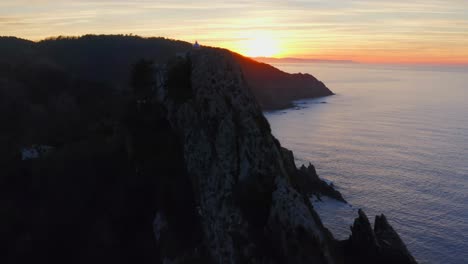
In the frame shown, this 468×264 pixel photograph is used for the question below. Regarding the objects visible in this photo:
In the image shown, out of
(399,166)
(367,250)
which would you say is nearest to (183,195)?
(367,250)

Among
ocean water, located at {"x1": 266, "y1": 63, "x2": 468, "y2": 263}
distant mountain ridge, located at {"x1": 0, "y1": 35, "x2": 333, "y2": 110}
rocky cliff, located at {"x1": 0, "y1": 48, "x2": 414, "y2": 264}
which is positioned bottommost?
ocean water, located at {"x1": 266, "y1": 63, "x2": 468, "y2": 263}

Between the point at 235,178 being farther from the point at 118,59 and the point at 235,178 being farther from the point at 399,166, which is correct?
the point at 118,59

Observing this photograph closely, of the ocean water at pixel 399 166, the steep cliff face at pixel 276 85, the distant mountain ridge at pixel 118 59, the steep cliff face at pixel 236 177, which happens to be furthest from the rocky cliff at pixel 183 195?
the steep cliff face at pixel 276 85

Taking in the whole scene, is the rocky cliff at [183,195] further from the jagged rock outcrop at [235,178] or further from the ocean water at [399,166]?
the ocean water at [399,166]

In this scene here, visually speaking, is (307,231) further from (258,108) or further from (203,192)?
(258,108)

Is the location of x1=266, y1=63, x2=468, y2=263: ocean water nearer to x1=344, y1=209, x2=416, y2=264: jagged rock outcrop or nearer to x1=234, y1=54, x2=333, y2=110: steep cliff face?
x1=344, y1=209, x2=416, y2=264: jagged rock outcrop

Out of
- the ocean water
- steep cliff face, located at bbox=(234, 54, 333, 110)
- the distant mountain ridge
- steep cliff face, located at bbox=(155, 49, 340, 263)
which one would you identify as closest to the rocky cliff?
steep cliff face, located at bbox=(155, 49, 340, 263)
